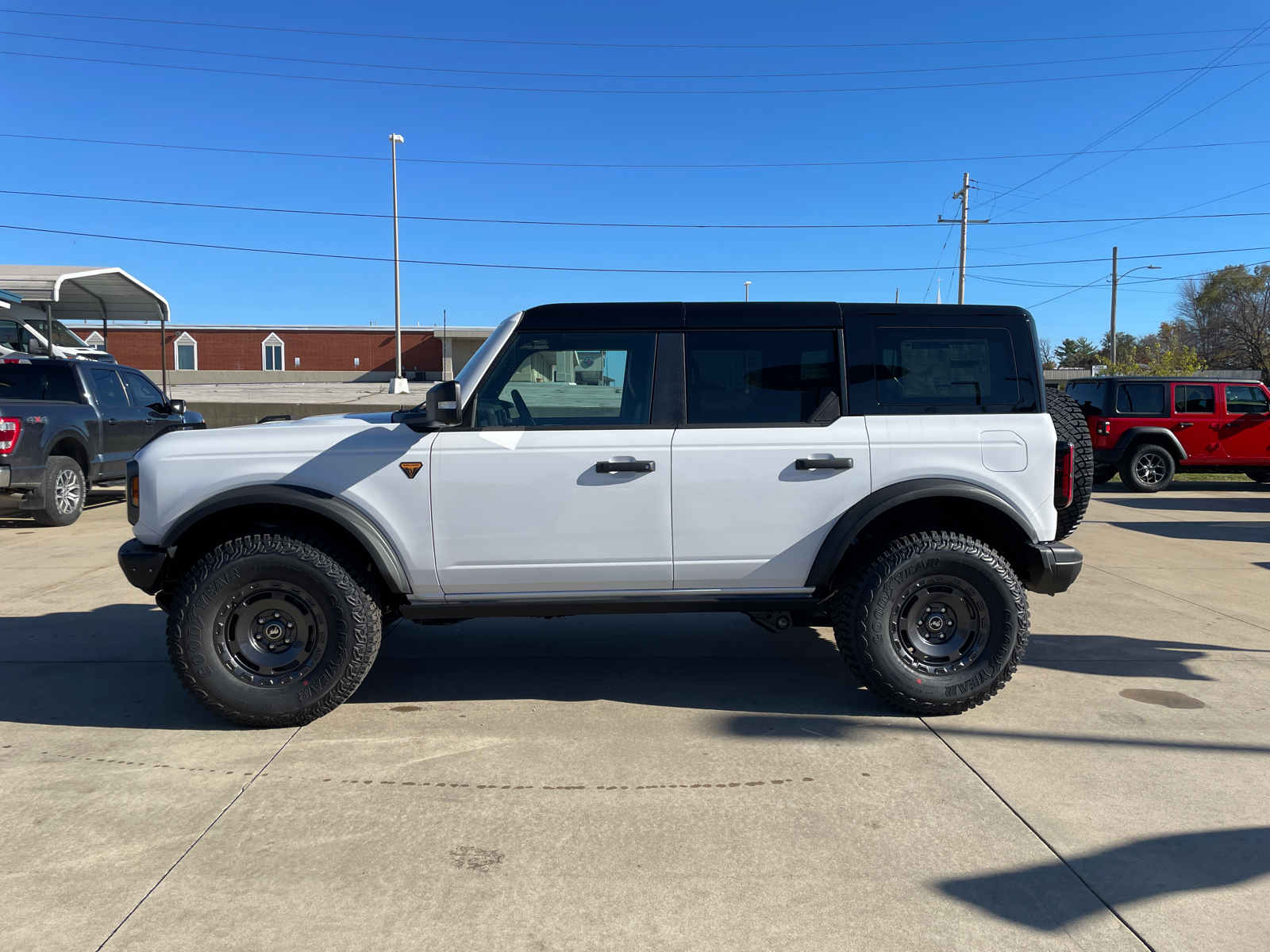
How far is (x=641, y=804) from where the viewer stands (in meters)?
3.28

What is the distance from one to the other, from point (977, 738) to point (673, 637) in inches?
83.2

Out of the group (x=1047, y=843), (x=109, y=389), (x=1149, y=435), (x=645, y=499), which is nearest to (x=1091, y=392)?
(x=1149, y=435)

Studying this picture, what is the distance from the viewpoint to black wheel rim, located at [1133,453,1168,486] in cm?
1424

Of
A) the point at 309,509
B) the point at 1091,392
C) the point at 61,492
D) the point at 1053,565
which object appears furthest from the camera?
the point at 1091,392

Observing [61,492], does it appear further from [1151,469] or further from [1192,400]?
[1192,400]

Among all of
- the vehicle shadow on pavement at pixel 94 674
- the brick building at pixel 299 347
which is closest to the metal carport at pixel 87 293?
the vehicle shadow on pavement at pixel 94 674

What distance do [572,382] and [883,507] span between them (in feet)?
5.09

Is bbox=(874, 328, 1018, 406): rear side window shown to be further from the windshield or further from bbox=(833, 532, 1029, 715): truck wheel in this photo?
the windshield

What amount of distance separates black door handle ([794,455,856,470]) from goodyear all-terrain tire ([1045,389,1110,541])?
4.09ft

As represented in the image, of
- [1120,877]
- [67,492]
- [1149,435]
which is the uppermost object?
[1149,435]

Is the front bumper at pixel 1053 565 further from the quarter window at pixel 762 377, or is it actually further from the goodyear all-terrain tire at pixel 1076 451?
the quarter window at pixel 762 377

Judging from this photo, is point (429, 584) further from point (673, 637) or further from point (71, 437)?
point (71, 437)

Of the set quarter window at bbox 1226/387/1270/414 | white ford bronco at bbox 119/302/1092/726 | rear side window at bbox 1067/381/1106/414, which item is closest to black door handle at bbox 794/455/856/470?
white ford bronco at bbox 119/302/1092/726

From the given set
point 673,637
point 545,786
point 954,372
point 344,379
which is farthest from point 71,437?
point 344,379
